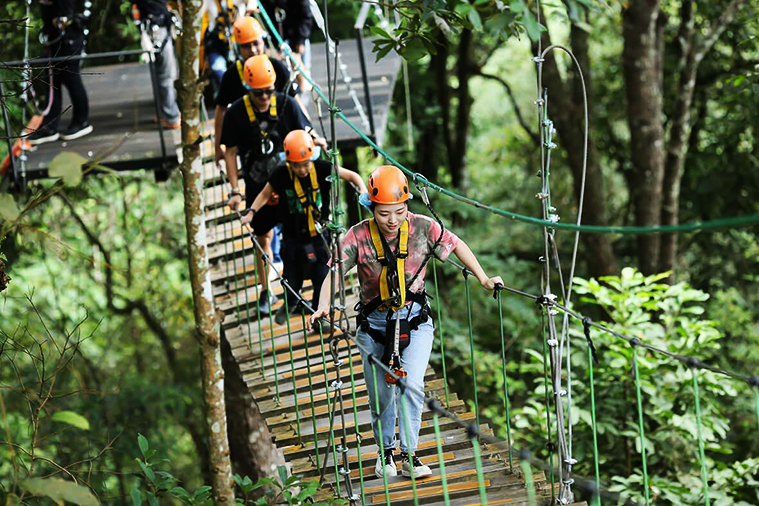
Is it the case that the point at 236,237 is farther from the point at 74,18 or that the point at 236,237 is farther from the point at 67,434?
the point at 67,434

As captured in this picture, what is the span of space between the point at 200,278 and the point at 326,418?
3.01 ft

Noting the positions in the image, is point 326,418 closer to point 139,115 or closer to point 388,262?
point 388,262

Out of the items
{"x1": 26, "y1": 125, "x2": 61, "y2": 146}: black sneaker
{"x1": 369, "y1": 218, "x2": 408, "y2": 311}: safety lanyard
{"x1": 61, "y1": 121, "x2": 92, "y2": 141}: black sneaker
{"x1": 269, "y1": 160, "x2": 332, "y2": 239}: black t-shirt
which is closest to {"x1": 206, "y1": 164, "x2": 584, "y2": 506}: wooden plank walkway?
{"x1": 369, "y1": 218, "x2": 408, "y2": 311}: safety lanyard

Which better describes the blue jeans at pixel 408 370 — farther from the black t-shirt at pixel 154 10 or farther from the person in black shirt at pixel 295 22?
the black t-shirt at pixel 154 10

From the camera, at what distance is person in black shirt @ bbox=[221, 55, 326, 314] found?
4.48 metres

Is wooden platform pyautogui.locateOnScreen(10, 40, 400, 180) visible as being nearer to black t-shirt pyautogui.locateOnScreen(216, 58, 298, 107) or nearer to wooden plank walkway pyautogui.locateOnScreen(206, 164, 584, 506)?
black t-shirt pyautogui.locateOnScreen(216, 58, 298, 107)

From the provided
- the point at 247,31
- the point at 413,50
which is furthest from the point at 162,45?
the point at 413,50

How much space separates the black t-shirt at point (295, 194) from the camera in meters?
4.12

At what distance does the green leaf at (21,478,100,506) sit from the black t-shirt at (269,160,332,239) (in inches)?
91.8

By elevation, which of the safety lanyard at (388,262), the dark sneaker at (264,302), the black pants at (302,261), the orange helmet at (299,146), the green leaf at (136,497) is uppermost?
the orange helmet at (299,146)

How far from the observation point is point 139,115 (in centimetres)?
693

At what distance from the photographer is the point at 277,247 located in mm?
5047

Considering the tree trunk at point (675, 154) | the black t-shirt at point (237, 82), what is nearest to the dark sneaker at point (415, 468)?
the black t-shirt at point (237, 82)

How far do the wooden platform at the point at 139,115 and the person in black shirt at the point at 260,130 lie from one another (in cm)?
72
